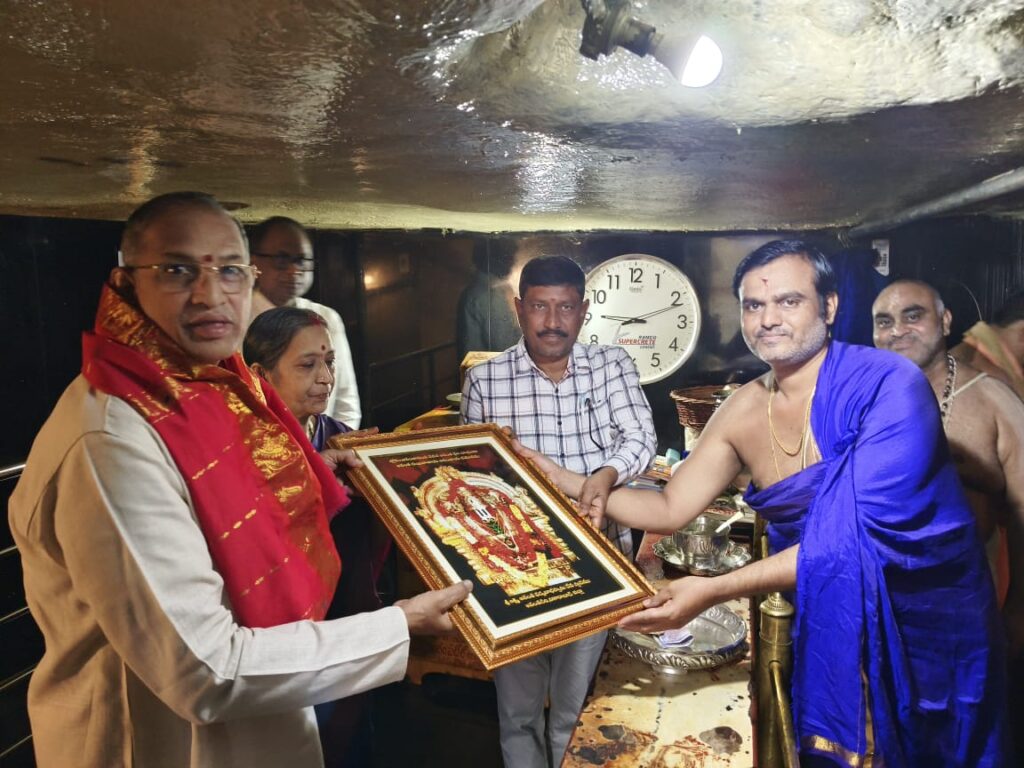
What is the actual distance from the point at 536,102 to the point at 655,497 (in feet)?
4.54

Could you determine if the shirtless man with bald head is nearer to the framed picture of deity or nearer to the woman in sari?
the framed picture of deity

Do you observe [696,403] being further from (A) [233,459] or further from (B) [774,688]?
(A) [233,459]

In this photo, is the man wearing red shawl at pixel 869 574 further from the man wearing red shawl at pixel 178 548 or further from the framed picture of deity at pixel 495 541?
the man wearing red shawl at pixel 178 548

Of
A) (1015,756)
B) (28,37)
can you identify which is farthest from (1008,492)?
(28,37)

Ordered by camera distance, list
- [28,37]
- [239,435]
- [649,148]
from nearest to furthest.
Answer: [28,37], [239,435], [649,148]

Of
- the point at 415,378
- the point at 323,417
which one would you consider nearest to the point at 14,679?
the point at 323,417

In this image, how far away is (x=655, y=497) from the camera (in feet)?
7.20

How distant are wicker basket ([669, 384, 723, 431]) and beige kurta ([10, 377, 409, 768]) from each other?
139 cm

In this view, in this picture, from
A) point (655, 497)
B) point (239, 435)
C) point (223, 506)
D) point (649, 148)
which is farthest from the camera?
point (655, 497)

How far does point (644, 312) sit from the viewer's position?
2410mm

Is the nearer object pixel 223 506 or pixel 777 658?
pixel 223 506

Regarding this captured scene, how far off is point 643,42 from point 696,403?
1.48 metres

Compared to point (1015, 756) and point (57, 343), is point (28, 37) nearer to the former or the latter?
point (57, 343)

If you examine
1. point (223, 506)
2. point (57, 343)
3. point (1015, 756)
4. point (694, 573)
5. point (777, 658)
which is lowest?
point (1015, 756)
